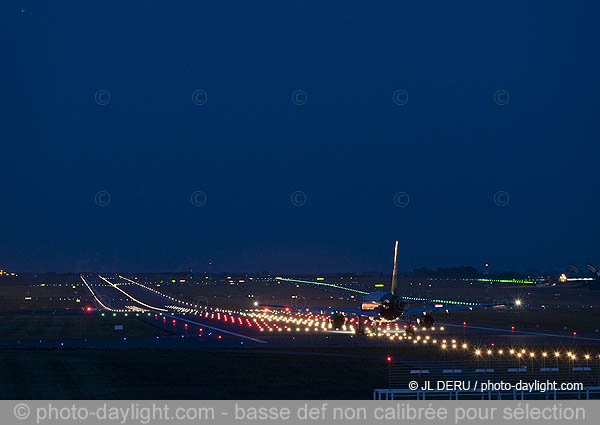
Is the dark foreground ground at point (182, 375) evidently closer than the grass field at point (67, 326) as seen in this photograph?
Yes

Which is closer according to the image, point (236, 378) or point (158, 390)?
point (158, 390)

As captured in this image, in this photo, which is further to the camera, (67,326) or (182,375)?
(67,326)

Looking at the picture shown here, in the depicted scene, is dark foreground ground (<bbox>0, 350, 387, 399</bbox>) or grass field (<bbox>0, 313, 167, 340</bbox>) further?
grass field (<bbox>0, 313, 167, 340</bbox>)

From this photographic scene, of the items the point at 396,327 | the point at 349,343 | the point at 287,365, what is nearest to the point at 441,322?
the point at 396,327
